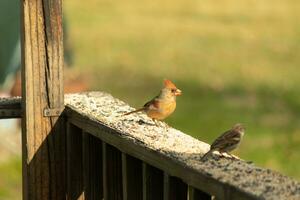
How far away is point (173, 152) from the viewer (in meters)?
2.99

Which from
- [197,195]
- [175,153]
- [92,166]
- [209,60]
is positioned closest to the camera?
[197,195]

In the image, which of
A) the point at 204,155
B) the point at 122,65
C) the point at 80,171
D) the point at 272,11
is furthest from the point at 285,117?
the point at 272,11

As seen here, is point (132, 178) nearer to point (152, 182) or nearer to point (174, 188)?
point (152, 182)

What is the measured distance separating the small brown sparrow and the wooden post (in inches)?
39.7

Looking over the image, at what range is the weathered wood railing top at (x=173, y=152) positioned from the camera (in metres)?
2.54

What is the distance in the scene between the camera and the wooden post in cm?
380

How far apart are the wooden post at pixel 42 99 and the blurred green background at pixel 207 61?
11.2 ft

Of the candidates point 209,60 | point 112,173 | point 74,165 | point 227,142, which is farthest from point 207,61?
point 227,142

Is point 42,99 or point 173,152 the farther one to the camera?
point 42,99

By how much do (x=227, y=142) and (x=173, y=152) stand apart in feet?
0.59

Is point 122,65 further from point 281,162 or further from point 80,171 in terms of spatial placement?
point 80,171

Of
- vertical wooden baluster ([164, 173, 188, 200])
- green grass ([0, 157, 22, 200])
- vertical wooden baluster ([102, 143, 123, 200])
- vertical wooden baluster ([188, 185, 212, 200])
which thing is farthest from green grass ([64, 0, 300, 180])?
vertical wooden baluster ([188, 185, 212, 200])

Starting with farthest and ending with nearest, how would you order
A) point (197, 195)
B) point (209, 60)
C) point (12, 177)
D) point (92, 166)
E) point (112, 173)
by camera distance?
1. point (209, 60)
2. point (12, 177)
3. point (92, 166)
4. point (112, 173)
5. point (197, 195)

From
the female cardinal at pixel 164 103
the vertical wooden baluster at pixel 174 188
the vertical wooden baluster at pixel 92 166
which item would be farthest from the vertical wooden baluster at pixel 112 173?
the vertical wooden baluster at pixel 174 188
